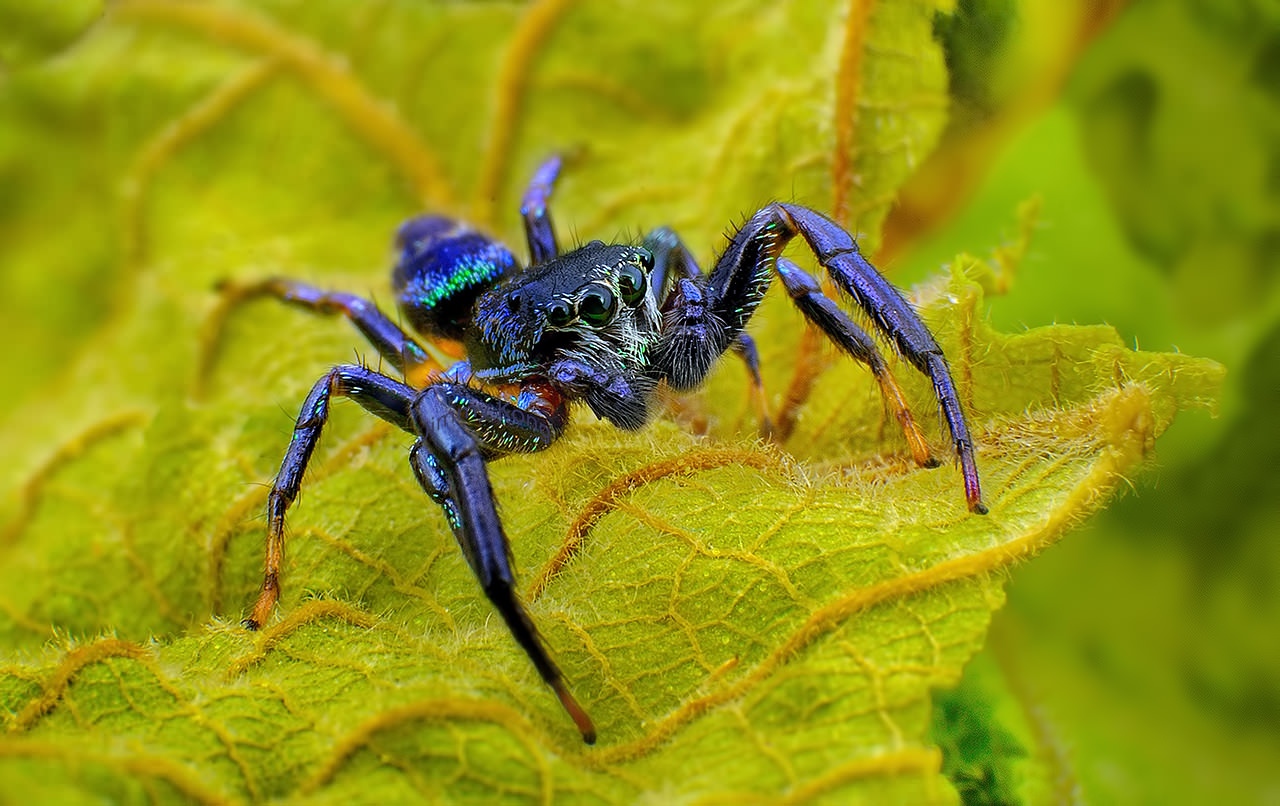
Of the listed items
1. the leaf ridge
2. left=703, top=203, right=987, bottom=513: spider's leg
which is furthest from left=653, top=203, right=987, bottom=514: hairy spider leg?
the leaf ridge

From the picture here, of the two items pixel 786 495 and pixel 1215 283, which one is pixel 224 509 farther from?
pixel 1215 283

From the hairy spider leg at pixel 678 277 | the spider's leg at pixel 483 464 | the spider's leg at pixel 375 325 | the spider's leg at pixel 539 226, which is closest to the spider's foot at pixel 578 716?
the spider's leg at pixel 483 464

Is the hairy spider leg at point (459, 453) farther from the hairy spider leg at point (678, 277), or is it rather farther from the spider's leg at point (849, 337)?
the spider's leg at point (849, 337)

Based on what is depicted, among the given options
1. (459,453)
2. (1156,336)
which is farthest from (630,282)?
(1156,336)

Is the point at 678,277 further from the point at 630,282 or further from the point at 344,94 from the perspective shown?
the point at 344,94

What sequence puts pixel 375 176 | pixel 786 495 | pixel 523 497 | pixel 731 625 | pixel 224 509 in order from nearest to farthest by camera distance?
pixel 731 625 → pixel 786 495 → pixel 523 497 → pixel 224 509 → pixel 375 176

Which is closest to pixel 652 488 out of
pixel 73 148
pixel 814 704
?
pixel 814 704
